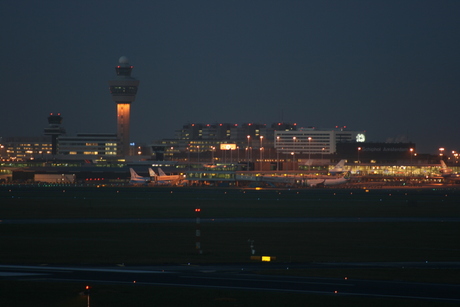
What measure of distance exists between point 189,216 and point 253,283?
3449cm

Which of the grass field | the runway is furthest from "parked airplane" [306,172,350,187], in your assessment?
the runway

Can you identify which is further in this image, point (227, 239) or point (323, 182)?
point (323, 182)

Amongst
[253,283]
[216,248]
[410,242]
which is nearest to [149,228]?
[216,248]

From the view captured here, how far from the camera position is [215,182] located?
471 ft

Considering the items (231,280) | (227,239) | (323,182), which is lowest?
(231,280)

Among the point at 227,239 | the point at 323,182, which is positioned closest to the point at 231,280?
the point at 227,239

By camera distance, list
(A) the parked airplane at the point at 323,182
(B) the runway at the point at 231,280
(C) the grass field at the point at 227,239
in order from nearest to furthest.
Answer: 1. (B) the runway at the point at 231,280
2. (C) the grass field at the point at 227,239
3. (A) the parked airplane at the point at 323,182

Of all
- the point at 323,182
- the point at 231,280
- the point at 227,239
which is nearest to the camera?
the point at 231,280

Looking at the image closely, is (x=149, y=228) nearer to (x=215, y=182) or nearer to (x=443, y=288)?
(x=443, y=288)

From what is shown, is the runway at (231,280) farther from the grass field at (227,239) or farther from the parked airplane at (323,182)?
the parked airplane at (323,182)

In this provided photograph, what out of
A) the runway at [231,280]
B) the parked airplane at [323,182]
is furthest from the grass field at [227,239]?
the parked airplane at [323,182]

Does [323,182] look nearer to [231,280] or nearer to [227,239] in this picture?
[227,239]

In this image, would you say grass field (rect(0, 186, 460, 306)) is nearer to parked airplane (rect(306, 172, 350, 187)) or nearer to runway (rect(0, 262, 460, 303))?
runway (rect(0, 262, 460, 303))

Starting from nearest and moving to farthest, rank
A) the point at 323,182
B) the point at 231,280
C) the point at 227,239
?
the point at 231,280 → the point at 227,239 → the point at 323,182
